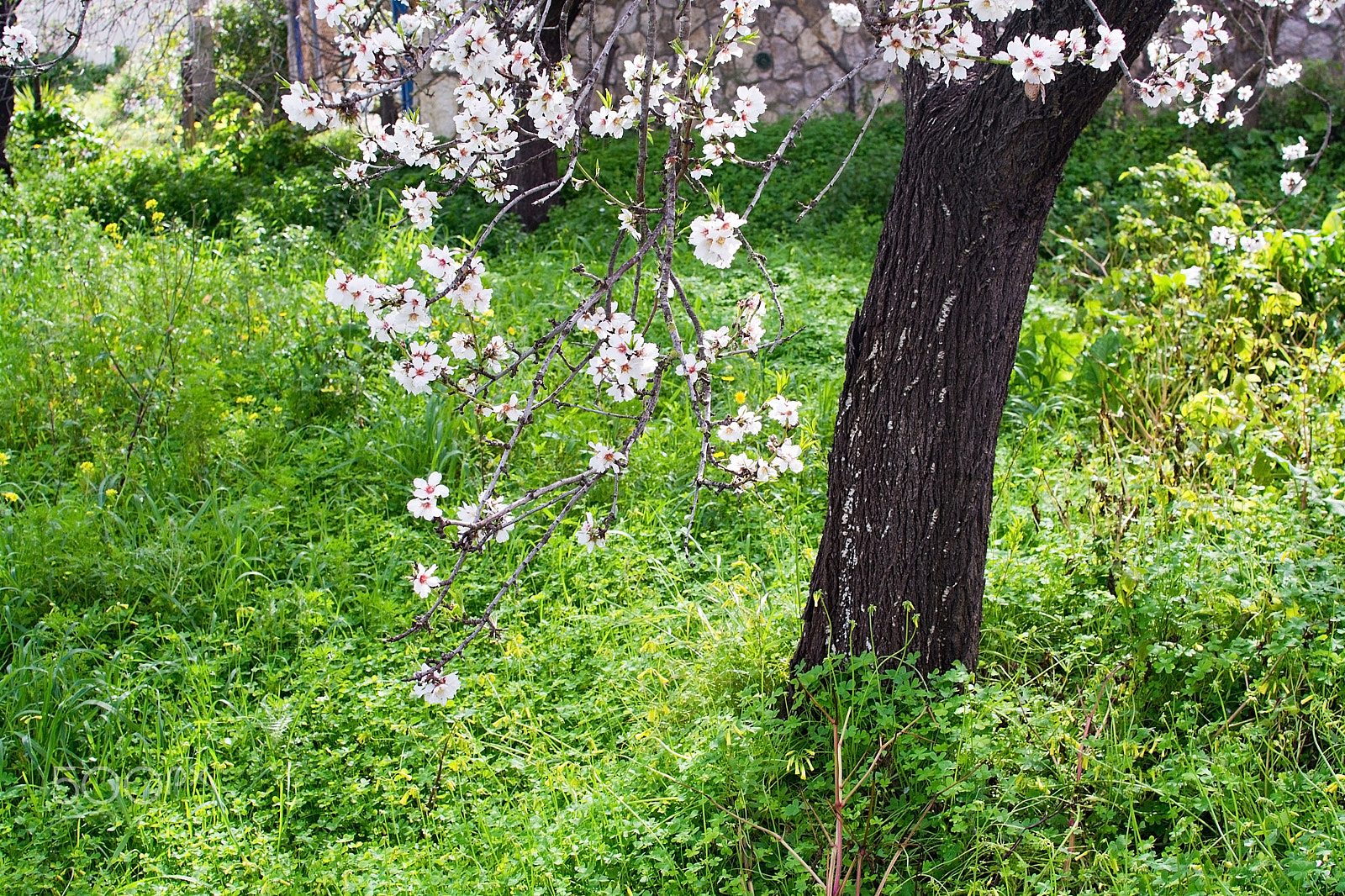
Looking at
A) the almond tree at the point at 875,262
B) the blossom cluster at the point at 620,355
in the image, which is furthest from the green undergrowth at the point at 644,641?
the blossom cluster at the point at 620,355

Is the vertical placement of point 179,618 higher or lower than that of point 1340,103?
lower

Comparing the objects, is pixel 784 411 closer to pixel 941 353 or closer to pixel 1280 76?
pixel 941 353

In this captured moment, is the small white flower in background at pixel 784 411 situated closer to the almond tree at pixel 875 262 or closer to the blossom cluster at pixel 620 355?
the almond tree at pixel 875 262

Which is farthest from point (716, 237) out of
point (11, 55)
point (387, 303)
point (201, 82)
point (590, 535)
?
point (201, 82)

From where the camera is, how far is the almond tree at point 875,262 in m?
1.79

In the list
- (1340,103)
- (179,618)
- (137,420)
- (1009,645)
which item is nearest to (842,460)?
(1009,645)

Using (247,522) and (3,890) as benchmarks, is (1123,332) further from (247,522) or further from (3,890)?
(3,890)

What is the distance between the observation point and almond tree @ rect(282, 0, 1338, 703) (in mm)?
1788

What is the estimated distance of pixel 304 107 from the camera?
70.0 inches

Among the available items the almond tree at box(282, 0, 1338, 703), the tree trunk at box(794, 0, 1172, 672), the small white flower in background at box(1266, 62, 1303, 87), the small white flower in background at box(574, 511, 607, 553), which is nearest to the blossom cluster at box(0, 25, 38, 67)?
the almond tree at box(282, 0, 1338, 703)

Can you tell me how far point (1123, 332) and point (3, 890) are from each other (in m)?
4.22

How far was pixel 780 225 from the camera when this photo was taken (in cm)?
669

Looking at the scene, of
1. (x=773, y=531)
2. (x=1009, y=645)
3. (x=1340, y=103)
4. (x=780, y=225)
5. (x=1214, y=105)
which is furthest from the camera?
(x=1340, y=103)

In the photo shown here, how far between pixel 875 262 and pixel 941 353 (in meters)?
0.27
